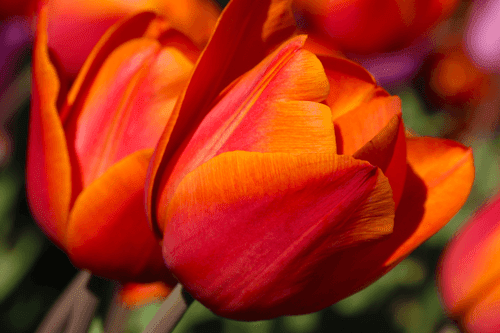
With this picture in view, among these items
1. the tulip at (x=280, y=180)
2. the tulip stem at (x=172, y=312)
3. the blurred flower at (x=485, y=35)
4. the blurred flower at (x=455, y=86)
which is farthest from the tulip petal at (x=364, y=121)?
the blurred flower at (x=455, y=86)

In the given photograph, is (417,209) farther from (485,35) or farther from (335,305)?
(485,35)

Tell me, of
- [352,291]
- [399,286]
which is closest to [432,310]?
[399,286]

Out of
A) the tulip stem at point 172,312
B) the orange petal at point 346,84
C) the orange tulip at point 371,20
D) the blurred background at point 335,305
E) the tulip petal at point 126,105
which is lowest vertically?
the blurred background at point 335,305

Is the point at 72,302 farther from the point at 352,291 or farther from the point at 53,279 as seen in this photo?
the point at 53,279

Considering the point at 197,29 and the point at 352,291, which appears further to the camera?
the point at 197,29

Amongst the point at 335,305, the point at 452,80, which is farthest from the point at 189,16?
the point at 452,80

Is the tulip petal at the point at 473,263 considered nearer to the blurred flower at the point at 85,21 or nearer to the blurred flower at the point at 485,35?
the blurred flower at the point at 85,21
